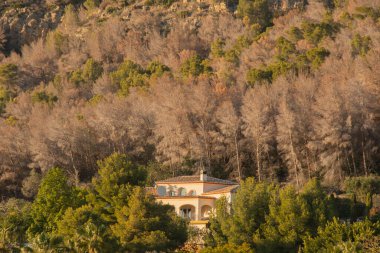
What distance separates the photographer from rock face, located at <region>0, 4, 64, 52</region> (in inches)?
4542

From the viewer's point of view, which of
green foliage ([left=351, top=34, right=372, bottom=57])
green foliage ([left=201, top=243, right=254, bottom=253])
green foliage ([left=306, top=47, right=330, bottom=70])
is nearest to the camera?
green foliage ([left=201, top=243, right=254, bottom=253])

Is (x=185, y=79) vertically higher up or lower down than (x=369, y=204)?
higher up

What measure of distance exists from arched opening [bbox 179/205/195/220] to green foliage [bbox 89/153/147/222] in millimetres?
5627

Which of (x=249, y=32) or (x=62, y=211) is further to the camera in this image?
(x=249, y=32)

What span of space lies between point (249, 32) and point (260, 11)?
7.36m

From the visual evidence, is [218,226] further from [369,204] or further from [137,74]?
[137,74]

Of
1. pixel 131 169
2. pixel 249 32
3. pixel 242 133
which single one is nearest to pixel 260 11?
pixel 249 32

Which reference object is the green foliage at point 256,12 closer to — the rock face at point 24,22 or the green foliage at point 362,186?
the rock face at point 24,22

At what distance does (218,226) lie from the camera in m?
41.7

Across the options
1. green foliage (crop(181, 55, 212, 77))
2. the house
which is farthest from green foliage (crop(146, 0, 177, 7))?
the house

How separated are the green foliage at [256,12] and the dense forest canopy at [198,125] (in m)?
0.20

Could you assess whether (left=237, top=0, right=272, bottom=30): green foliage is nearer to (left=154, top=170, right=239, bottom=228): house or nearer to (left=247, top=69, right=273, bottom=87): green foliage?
(left=247, top=69, right=273, bottom=87): green foliage

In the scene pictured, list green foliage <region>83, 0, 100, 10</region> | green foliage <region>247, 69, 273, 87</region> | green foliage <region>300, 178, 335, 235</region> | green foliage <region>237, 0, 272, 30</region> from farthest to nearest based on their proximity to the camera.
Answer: green foliage <region>83, 0, 100, 10</region> → green foliage <region>237, 0, 272, 30</region> → green foliage <region>247, 69, 273, 87</region> → green foliage <region>300, 178, 335, 235</region>

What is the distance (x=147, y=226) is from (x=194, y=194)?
45.1 feet
